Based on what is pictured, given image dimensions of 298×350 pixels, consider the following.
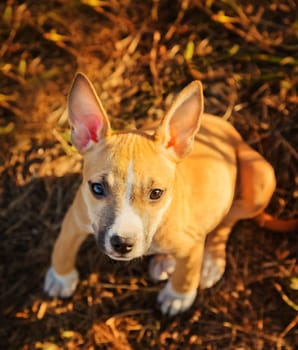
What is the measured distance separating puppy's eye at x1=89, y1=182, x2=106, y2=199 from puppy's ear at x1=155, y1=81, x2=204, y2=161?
45 centimetres

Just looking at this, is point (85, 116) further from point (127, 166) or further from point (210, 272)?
point (210, 272)

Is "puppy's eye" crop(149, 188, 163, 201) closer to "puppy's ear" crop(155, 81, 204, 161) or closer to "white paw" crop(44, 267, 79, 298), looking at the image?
→ "puppy's ear" crop(155, 81, 204, 161)

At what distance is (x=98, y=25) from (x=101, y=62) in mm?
351

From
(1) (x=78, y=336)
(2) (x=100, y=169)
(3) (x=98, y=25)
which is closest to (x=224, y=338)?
(1) (x=78, y=336)

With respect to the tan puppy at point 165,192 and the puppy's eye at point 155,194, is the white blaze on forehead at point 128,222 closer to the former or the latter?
the tan puppy at point 165,192

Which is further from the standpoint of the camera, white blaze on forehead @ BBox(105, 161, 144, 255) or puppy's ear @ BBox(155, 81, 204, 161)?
puppy's ear @ BBox(155, 81, 204, 161)

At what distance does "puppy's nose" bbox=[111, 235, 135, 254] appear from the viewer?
3246 mm

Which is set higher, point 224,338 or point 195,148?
point 195,148

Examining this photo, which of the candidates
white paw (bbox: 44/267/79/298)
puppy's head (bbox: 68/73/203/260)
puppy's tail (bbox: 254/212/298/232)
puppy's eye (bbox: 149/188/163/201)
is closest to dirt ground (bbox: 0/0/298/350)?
white paw (bbox: 44/267/79/298)

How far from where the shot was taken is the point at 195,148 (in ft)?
13.3

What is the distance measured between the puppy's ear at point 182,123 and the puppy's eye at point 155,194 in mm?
285

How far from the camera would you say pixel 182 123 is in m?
3.53

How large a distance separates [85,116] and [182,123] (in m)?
0.56

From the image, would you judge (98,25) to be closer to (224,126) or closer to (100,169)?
(224,126)
